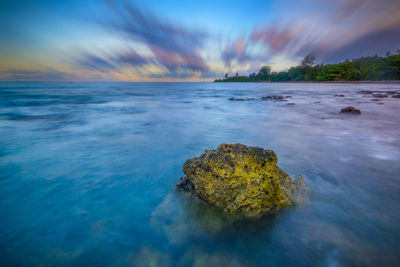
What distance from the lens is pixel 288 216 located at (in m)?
2.71

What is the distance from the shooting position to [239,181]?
2.61 meters

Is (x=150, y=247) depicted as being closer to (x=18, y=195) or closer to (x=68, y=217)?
(x=68, y=217)

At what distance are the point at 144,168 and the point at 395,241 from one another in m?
4.73

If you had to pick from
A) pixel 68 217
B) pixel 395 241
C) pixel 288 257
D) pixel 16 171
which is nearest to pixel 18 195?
pixel 16 171

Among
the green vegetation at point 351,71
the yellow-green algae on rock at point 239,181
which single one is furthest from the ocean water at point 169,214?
the green vegetation at point 351,71

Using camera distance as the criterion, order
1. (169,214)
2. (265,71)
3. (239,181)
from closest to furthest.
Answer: (239,181) < (169,214) < (265,71)

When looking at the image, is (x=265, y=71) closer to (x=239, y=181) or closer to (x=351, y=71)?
(x=351, y=71)

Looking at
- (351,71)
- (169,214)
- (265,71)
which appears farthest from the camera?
(265,71)

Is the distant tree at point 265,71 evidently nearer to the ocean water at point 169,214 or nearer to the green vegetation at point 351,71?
the green vegetation at point 351,71

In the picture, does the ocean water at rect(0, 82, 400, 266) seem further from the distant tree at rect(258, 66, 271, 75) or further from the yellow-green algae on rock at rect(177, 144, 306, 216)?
the distant tree at rect(258, 66, 271, 75)

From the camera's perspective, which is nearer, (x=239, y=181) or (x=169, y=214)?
(x=239, y=181)

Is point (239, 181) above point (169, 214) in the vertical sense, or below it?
above

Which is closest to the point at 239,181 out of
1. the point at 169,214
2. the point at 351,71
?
the point at 169,214

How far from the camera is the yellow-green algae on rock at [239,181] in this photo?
2.60 m
